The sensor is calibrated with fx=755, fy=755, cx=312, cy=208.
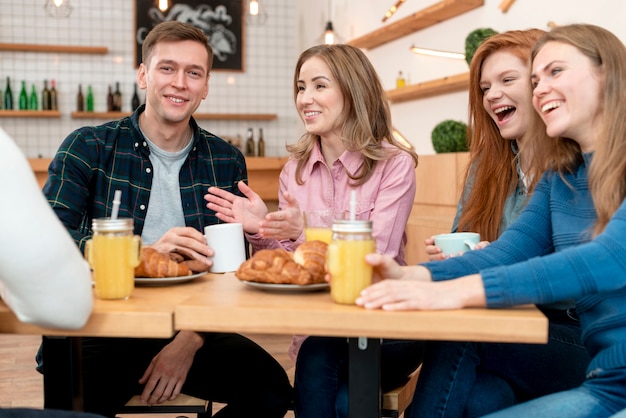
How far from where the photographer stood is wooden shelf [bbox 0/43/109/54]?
631 cm

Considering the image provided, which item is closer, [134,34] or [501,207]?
[501,207]

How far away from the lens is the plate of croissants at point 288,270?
1.40m

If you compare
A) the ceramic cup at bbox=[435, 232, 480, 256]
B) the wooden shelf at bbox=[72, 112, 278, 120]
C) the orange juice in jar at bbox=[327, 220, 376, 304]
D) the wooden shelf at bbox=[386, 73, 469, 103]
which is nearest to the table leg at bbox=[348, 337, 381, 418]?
the orange juice in jar at bbox=[327, 220, 376, 304]

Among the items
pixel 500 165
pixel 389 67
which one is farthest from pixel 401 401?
pixel 389 67

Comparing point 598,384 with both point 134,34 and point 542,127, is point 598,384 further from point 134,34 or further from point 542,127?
point 134,34

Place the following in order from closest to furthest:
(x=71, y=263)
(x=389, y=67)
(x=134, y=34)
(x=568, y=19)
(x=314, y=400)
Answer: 1. (x=71, y=263)
2. (x=314, y=400)
3. (x=568, y=19)
4. (x=389, y=67)
5. (x=134, y=34)

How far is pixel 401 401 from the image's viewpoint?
5.71 ft

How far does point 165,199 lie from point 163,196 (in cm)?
1

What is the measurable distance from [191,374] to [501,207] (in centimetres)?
94

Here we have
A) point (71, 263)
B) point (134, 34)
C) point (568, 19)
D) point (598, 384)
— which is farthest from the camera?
point (134, 34)

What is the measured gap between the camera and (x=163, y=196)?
2.32m

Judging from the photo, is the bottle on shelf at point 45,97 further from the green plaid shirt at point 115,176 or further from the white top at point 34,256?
the white top at point 34,256

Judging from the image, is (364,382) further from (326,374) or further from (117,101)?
(117,101)

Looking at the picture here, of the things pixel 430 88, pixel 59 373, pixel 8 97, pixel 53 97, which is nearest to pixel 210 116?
pixel 53 97
